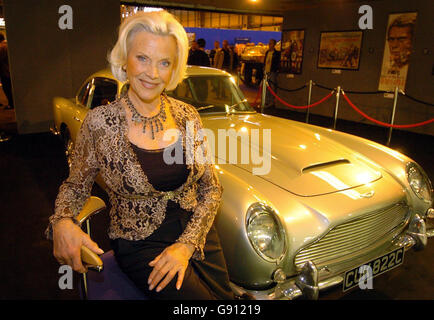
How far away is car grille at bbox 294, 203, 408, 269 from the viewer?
1899 mm

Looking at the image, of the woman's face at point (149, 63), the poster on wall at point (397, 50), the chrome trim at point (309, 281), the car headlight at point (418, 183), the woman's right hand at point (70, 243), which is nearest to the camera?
the woman's right hand at point (70, 243)

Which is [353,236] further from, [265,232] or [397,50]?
[397,50]

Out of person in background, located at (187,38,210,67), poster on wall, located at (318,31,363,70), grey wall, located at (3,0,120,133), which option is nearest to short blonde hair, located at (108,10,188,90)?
person in background, located at (187,38,210,67)

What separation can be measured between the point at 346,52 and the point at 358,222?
313 inches

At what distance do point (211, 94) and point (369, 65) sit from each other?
6423 millimetres

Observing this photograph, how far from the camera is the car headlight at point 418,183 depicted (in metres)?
2.46

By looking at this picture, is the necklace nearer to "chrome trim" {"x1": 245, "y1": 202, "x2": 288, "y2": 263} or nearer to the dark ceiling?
"chrome trim" {"x1": 245, "y1": 202, "x2": 288, "y2": 263}

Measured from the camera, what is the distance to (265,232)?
1818mm

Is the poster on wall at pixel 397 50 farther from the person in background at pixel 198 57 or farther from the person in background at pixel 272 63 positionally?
the person in background at pixel 198 57

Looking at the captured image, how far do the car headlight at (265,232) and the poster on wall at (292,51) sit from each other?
30.2 feet

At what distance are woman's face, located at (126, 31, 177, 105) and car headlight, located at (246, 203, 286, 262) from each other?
81cm

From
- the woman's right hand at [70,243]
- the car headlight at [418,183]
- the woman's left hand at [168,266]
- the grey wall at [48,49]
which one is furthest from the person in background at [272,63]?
the woman's right hand at [70,243]
